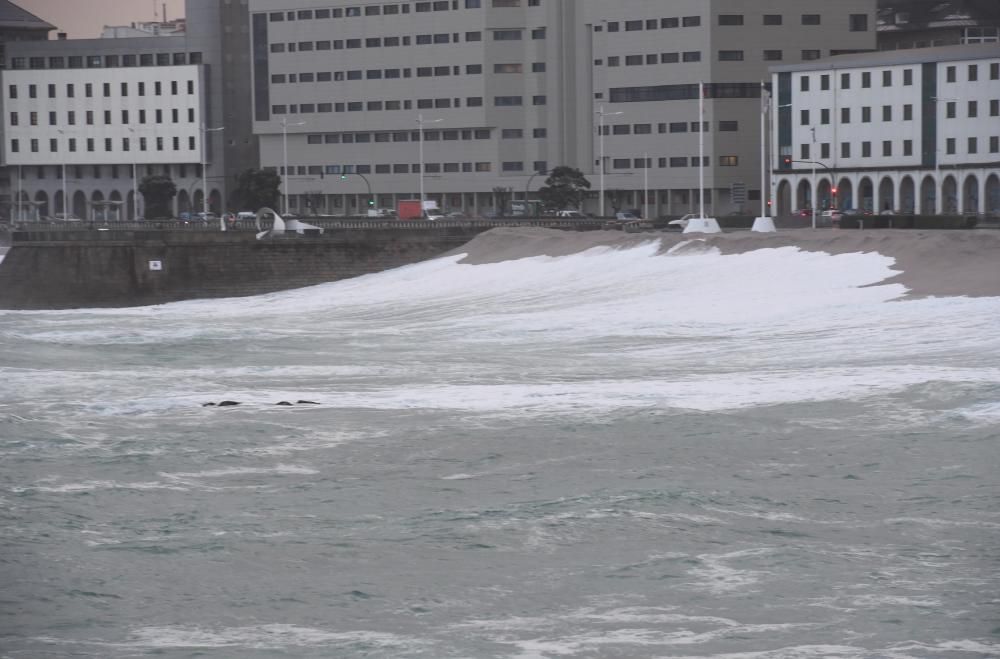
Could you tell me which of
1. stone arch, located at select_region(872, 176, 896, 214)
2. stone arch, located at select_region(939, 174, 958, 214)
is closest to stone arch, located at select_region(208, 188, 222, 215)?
stone arch, located at select_region(872, 176, 896, 214)

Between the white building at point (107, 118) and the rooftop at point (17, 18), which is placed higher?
the rooftop at point (17, 18)

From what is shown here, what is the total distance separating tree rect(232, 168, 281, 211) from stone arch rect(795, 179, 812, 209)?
4701 cm

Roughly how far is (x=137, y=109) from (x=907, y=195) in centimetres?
8525

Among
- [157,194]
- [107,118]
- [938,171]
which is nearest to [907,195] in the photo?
Answer: [938,171]

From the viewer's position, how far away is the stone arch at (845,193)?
13050 cm

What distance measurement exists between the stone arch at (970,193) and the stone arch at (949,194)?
2.64ft

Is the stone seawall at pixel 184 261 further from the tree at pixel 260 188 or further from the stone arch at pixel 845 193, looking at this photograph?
the tree at pixel 260 188

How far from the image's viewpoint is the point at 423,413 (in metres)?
29.7

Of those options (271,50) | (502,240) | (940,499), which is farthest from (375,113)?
(940,499)

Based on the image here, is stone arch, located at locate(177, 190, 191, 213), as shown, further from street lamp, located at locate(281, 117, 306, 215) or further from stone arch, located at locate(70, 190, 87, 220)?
street lamp, located at locate(281, 117, 306, 215)

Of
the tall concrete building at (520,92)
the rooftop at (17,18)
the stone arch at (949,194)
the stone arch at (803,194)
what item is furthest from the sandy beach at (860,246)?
the rooftop at (17,18)

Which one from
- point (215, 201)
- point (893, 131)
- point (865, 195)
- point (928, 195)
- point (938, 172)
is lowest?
point (928, 195)

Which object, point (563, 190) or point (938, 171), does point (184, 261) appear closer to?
point (563, 190)

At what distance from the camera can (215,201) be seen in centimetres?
17862
